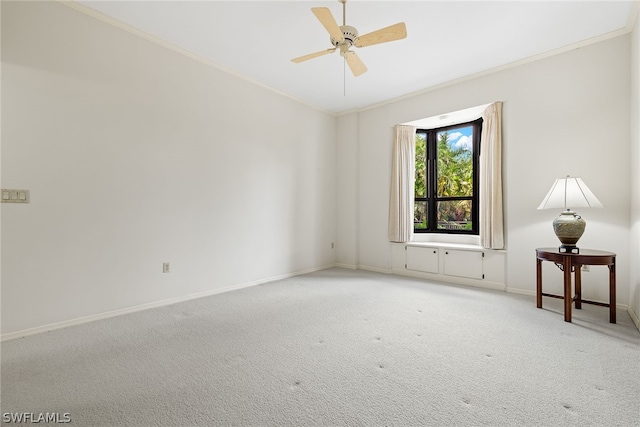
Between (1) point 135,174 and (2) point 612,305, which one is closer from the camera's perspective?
Answer: (2) point 612,305

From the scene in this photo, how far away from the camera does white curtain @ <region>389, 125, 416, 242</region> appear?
4797mm

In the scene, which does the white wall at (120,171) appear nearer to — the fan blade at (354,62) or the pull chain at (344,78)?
the pull chain at (344,78)

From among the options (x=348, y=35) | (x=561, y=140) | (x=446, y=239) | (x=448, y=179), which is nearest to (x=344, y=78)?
(x=348, y=35)

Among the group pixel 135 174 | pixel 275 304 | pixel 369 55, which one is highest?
pixel 369 55

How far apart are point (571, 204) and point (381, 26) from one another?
2.58m

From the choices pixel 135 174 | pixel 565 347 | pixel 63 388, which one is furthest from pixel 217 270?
pixel 565 347

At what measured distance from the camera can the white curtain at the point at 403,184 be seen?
189 inches

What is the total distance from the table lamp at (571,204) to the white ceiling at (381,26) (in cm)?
161

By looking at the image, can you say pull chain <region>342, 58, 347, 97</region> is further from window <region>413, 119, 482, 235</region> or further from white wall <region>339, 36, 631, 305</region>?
window <region>413, 119, 482, 235</region>

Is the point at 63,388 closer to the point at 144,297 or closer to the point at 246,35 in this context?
the point at 144,297

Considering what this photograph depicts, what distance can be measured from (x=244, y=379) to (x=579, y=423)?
1747 mm

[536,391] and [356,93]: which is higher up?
[356,93]

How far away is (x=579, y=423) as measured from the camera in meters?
1.41

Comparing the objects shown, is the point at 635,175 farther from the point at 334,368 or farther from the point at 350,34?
the point at 334,368
